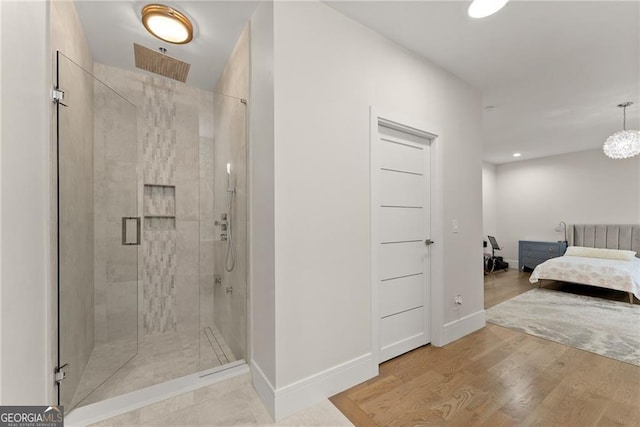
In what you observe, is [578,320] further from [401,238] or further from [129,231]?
[129,231]

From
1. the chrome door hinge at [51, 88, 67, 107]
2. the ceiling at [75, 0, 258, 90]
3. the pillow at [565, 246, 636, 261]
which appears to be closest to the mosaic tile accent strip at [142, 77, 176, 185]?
the ceiling at [75, 0, 258, 90]

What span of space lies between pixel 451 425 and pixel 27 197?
2450mm

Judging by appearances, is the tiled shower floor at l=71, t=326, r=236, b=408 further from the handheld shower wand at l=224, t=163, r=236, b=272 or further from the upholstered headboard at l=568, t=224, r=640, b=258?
the upholstered headboard at l=568, t=224, r=640, b=258

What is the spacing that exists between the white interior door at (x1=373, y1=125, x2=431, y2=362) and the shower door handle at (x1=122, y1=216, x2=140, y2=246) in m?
2.22

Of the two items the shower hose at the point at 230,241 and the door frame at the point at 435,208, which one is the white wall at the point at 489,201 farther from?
the shower hose at the point at 230,241

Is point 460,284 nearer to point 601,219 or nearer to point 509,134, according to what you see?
point 509,134

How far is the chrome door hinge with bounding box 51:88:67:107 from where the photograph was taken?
4.94 feet

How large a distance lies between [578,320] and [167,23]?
522cm

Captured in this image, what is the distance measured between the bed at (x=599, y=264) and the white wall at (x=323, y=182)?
429 cm

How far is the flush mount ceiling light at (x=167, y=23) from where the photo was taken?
1.79m

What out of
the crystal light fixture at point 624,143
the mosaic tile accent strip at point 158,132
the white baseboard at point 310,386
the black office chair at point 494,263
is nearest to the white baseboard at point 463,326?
the white baseboard at point 310,386

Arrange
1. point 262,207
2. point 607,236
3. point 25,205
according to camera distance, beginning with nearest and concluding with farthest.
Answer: point 25,205 → point 262,207 → point 607,236

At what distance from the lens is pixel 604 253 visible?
4.67 metres

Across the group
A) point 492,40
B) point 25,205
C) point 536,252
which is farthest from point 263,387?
point 536,252
